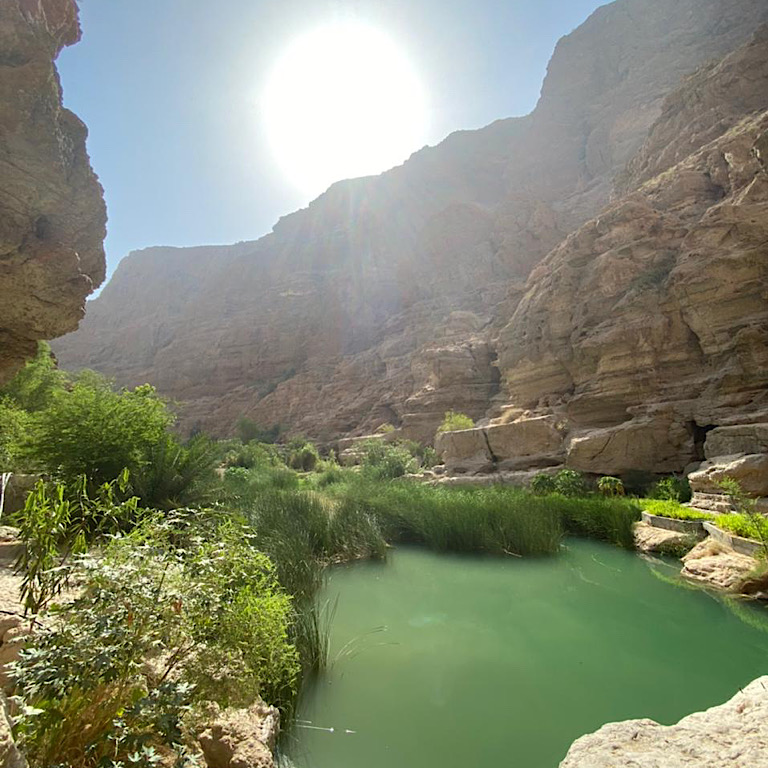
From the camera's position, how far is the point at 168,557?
221cm

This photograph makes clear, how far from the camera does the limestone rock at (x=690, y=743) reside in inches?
73.2

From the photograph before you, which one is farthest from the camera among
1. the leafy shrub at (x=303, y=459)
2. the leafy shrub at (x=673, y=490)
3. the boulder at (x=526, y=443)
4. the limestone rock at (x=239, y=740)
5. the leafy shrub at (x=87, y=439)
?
the leafy shrub at (x=303, y=459)

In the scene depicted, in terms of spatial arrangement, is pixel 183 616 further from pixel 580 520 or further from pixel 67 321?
pixel 580 520

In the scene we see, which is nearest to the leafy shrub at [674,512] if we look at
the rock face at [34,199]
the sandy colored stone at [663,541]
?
the sandy colored stone at [663,541]

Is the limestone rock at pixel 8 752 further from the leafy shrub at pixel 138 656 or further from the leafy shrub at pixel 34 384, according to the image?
the leafy shrub at pixel 34 384

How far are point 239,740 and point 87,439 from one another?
596cm

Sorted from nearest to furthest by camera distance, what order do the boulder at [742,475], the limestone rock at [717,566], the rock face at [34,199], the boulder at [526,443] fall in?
the limestone rock at [717,566] → the rock face at [34,199] → the boulder at [742,475] → the boulder at [526,443]

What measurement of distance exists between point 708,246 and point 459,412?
16.1 metres

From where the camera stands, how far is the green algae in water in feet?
10.1

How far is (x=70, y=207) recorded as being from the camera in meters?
7.43

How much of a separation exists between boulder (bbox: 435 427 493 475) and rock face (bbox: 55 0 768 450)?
1.59 m

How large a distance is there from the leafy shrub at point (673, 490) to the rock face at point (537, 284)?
2091mm

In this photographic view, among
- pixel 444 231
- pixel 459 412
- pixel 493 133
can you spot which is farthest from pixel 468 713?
pixel 493 133

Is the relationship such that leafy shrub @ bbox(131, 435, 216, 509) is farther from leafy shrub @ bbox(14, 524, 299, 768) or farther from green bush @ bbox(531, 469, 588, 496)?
green bush @ bbox(531, 469, 588, 496)
